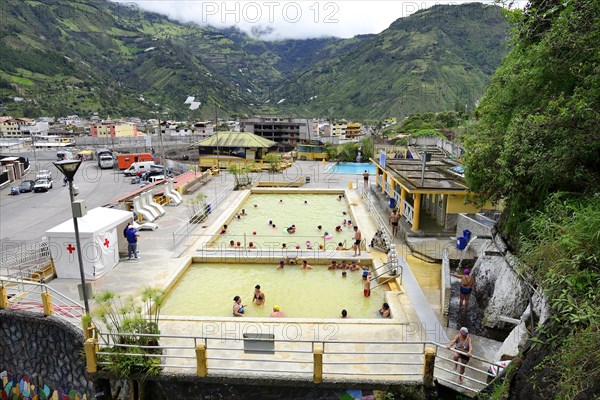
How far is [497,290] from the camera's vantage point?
9766 mm

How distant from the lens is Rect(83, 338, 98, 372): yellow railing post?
8.20 metres

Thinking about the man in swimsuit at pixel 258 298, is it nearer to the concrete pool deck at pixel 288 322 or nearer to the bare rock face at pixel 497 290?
the concrete pool deck at pixel 288 322

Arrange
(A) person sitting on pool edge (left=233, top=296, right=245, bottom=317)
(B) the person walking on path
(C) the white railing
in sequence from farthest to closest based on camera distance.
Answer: (C) the white railing < (B) the person walking on path < (A) person sitting on pool edge (left=233, top=296, right=245, bottom=317)

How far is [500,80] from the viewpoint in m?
11.3

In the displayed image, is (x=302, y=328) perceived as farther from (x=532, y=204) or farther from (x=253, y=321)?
(x=532, y=204)

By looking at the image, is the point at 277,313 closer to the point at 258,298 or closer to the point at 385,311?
the point at 258,298

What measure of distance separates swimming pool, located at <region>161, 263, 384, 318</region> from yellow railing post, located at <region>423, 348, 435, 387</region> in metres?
3.83

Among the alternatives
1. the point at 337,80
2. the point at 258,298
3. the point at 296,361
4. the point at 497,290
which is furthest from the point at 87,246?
the point at 337,80

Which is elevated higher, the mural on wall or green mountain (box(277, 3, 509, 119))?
green mountain (box(277, 3, 509, 119))

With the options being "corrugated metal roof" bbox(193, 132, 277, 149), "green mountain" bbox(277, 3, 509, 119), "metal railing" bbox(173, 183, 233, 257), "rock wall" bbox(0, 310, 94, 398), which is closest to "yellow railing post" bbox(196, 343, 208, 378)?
"rock wall" bbox(0, 310, 94, 398)

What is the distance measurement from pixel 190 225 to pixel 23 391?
978 cm

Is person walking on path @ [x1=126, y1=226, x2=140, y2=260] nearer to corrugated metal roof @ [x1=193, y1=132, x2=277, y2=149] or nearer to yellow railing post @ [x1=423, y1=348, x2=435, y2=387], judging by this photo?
yellow railing post @ [x1=423, y1=348, x2=435, y2=387]

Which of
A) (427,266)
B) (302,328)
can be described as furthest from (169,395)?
(427,266)

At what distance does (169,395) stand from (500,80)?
1231cm
